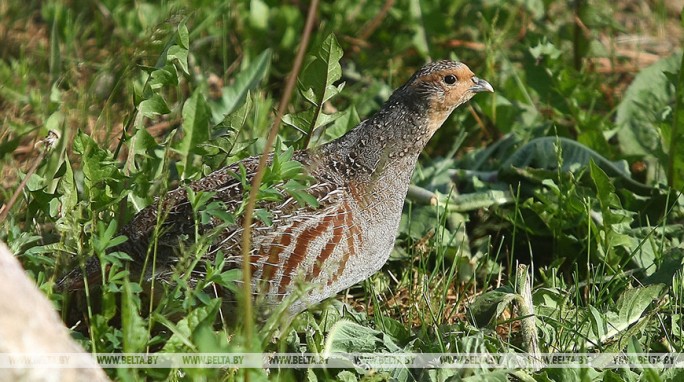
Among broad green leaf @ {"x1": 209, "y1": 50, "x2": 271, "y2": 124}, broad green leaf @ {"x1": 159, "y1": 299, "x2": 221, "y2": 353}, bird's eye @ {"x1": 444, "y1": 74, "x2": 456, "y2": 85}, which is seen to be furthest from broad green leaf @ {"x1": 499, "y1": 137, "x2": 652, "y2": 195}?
broad green leaf @ {"x1": 159, "y1": 299, "x2": 221, "y2": 353}

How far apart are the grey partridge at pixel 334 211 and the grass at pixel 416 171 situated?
0.18m

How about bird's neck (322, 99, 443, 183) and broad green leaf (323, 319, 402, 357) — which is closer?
broad green leaf (323, 319, 402, 357)

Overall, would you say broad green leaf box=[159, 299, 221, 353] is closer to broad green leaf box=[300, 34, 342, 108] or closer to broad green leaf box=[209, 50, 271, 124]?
broad green leaf box=[300, 34, 342, 108]

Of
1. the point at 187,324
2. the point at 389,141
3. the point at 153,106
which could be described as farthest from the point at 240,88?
the point at 187,324

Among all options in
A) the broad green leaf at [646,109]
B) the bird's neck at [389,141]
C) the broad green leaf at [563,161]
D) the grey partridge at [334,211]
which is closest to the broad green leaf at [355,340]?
the grey partridge at [334,211]

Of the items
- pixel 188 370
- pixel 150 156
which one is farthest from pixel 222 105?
pixel 188 370

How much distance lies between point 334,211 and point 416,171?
140 centimetres

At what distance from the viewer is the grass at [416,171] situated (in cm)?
365

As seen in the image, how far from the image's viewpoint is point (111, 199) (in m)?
4.01

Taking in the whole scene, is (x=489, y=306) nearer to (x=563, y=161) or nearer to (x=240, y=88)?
(x=563, y=161)

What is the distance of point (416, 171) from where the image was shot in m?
5.23

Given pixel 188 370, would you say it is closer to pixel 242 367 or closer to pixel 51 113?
pixel 242 367

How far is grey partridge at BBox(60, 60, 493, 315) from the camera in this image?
12.4ft

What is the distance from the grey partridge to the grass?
18 cm
